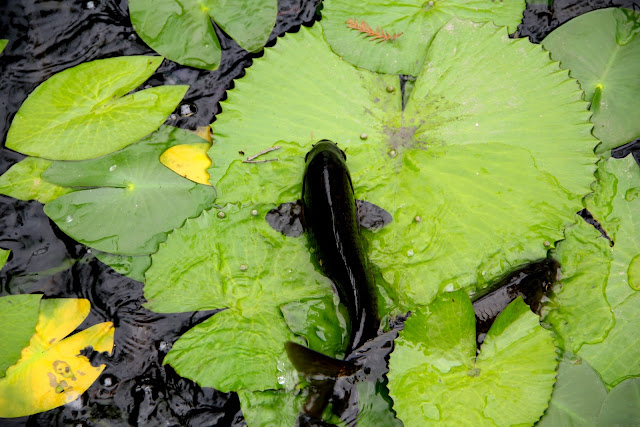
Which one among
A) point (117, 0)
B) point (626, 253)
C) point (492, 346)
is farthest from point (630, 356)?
point (117, 0)

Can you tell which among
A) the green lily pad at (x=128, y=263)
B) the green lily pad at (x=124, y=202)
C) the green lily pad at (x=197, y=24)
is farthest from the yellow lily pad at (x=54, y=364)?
the green lily pad at (x=197, y=24)

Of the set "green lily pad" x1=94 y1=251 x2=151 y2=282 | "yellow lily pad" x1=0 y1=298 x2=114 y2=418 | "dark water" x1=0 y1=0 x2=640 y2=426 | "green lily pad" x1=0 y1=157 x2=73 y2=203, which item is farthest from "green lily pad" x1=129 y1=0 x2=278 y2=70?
"yellow lily pad" x1=0 y1=298 x2=114 y2=418

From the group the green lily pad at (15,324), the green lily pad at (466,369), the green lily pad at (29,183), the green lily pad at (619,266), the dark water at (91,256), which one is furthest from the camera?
the green lily pad at (29,183)

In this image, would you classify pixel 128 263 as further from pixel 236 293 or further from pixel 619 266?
pixel 619 266

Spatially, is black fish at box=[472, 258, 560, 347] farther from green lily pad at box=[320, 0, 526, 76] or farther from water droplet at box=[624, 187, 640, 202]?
green lily pad at box=[320, 0, 526, 76]

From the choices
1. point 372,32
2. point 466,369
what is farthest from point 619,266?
point 372,32

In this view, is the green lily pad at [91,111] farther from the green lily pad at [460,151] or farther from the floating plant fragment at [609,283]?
the floating plant fragment at [609,283]
